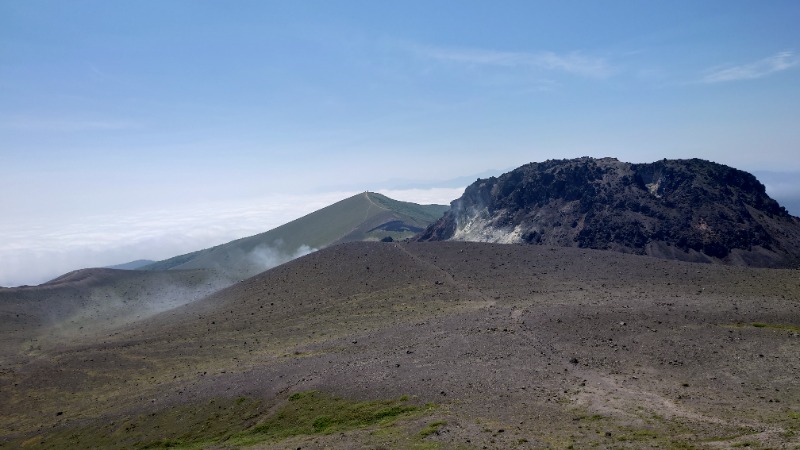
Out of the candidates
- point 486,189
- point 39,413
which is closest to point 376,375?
point 39,413

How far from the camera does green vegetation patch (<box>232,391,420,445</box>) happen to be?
33500 millimetres

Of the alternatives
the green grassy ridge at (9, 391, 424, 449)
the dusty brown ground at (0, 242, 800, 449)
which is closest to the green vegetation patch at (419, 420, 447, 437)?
the dusty brown ground at (0, 242, 800, 449)

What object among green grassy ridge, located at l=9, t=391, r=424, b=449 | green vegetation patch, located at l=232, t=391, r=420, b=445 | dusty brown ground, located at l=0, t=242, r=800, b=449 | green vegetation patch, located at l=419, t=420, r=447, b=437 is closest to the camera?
green vegetation patch, located at l=419, t=420, r=447, b=437

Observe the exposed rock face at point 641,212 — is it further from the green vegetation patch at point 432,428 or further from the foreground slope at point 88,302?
the green vegetation patch at point 432,428

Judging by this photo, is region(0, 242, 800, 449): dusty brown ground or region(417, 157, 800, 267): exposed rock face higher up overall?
region(417, 157, 800, 267): exposed rock face

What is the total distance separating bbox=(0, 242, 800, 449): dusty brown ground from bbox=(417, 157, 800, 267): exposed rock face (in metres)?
17.2

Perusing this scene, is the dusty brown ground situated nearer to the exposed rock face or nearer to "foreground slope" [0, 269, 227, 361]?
"foreground slope" [0, 269, 227, 361]

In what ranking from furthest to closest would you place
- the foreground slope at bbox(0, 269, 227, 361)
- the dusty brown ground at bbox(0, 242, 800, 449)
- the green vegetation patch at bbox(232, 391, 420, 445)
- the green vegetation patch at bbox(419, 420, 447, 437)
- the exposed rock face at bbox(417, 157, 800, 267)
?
the exposed rock face at bbox(417, 157, 800, 267), the foreground slope at bbox(0, 269, 227, 361), the green vegetation patch at bbox(232, 391, 420, 445), the dusty brown ground at bbox(0, 242, 800, 449), the green vegetation patch at bbox(419, 420, 447, 437)

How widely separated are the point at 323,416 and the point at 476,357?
1242cm

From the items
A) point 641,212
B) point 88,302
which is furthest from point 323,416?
point 88,302

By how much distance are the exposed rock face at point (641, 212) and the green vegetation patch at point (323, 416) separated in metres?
62.7

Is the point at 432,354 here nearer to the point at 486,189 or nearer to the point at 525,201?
the point at 525,201

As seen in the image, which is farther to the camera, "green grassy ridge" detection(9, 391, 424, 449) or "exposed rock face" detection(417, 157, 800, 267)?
"exposed rock face" detection(417, 157, 800, 267)

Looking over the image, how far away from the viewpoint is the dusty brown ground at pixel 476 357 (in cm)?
2877
